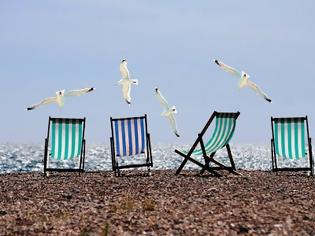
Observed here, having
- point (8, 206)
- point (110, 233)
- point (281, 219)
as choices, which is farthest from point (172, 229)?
point (8, 206)

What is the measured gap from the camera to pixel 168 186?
9.39m

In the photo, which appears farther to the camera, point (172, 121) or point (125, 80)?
point (172, 121)

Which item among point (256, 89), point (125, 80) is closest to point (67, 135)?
point (125, 80)

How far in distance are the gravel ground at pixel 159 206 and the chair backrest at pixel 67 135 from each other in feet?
2.61

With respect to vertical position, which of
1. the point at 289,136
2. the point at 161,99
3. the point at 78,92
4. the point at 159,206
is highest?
the point at 78,92

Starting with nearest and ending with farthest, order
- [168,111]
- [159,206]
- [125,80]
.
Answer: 1. [159,206]
2. [125,80]
3. [168,111]

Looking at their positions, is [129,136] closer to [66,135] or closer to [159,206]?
[66,135]

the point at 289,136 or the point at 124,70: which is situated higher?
the point at 124,70

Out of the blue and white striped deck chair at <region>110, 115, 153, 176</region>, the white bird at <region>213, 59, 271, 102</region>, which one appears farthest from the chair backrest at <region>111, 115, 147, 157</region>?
the white bird at <region>213, 59, 271, 102</region>

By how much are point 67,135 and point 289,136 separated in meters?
3.99

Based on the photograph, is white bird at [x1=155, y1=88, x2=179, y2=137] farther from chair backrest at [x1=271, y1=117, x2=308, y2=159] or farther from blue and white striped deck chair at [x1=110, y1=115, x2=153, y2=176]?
chair backrest at [x1=271, y1=117, x2=308, y2=159]

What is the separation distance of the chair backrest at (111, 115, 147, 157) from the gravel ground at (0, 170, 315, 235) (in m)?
0.71

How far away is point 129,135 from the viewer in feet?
37.6

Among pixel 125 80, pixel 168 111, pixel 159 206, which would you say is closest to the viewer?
pixel 159 206
